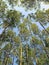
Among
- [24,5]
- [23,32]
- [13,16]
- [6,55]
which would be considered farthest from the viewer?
[6,55]

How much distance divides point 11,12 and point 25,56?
2113 cm

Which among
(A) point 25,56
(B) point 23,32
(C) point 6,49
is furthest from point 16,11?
(A) point 25,56

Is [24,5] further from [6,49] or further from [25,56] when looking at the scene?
[25,56]

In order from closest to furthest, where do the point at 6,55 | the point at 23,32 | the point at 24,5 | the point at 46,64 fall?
1. the point at 24,5
2. the point at 23,32
3. the point at 6,55
4. the point at 46,64

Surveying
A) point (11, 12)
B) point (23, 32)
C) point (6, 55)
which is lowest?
point (6, 55)

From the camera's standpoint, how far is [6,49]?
39844 mm

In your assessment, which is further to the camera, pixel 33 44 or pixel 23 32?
pixel 33 44

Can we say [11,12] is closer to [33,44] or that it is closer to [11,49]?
[11,49]

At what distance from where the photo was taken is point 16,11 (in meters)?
24.5

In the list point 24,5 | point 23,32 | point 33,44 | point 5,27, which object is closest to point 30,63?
point 33,44

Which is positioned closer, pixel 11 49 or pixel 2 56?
pixel 11 49

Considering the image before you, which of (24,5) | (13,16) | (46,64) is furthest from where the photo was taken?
(46,64)

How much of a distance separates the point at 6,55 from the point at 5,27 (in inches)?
676

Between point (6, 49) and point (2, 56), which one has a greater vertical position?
point (6, 49)
